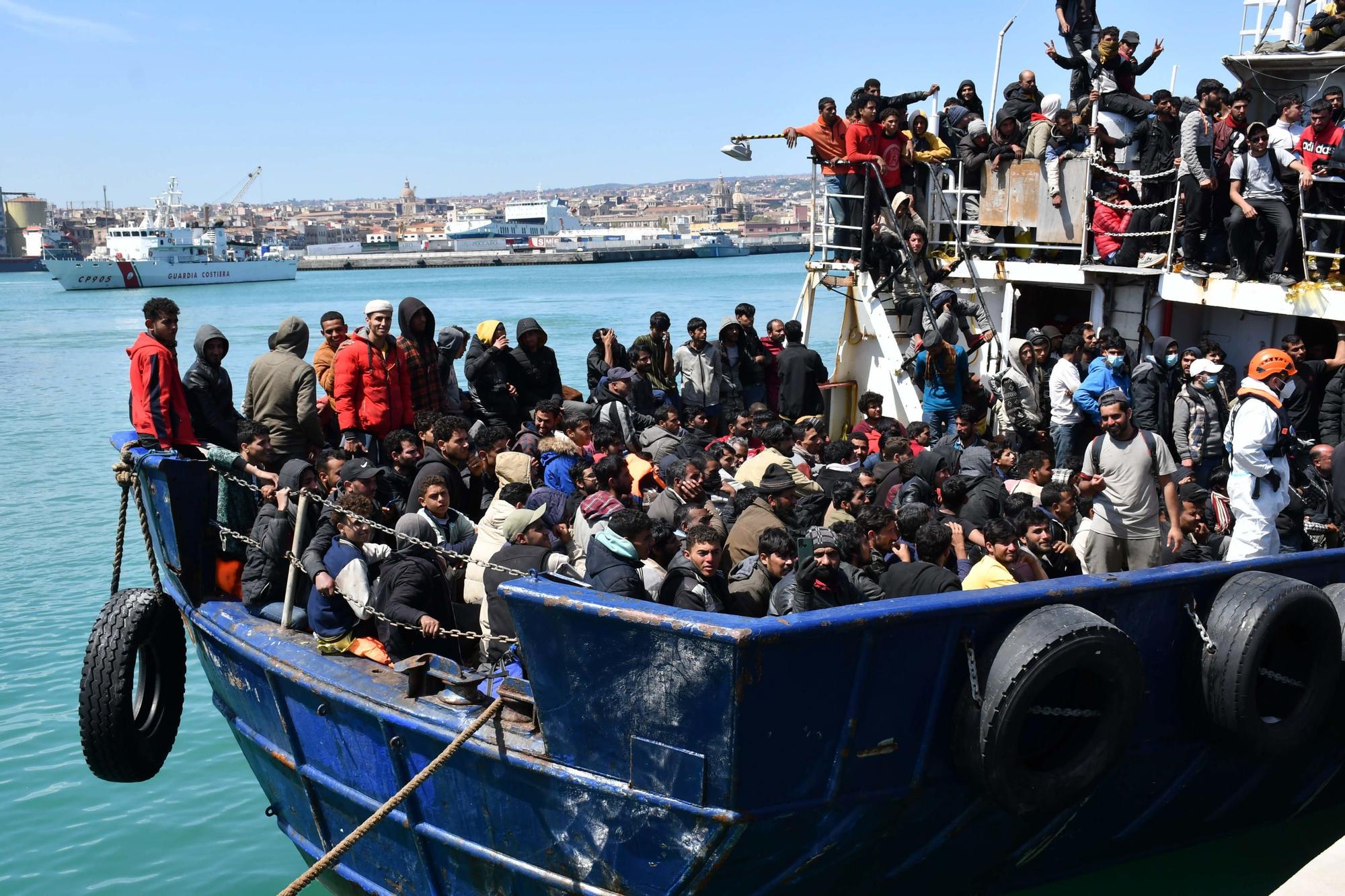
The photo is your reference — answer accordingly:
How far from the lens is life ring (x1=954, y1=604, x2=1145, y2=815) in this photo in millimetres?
4520

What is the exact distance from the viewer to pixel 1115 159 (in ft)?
33.4

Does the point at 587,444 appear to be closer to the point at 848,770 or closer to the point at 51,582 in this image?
the point at 848,770

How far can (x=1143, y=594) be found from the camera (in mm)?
4961

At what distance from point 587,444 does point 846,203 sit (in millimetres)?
4116

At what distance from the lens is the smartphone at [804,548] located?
540cm

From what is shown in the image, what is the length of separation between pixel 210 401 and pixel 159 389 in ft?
2.27

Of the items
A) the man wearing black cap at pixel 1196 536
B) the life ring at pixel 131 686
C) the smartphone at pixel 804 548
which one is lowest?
the life ring at pixel 131 686

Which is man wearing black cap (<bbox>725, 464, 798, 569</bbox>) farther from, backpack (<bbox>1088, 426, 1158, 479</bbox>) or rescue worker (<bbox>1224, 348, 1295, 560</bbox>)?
rescue worker (<bbox>1224, 348, 1295, 560</bbox>)

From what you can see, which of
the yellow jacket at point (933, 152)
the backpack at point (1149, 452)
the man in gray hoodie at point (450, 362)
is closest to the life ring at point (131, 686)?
the man in gray hoodie at point (450, 362)

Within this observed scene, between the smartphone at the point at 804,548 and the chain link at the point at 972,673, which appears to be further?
the smartphone at the point at 804,548

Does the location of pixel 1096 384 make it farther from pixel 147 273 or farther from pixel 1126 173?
pixel 147 273

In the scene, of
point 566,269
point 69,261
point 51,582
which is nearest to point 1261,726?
point 51,582

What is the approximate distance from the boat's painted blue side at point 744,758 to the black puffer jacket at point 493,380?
11.4 feet

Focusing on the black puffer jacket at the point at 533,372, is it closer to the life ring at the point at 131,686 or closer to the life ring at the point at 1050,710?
the life ring at the point at 131,686
